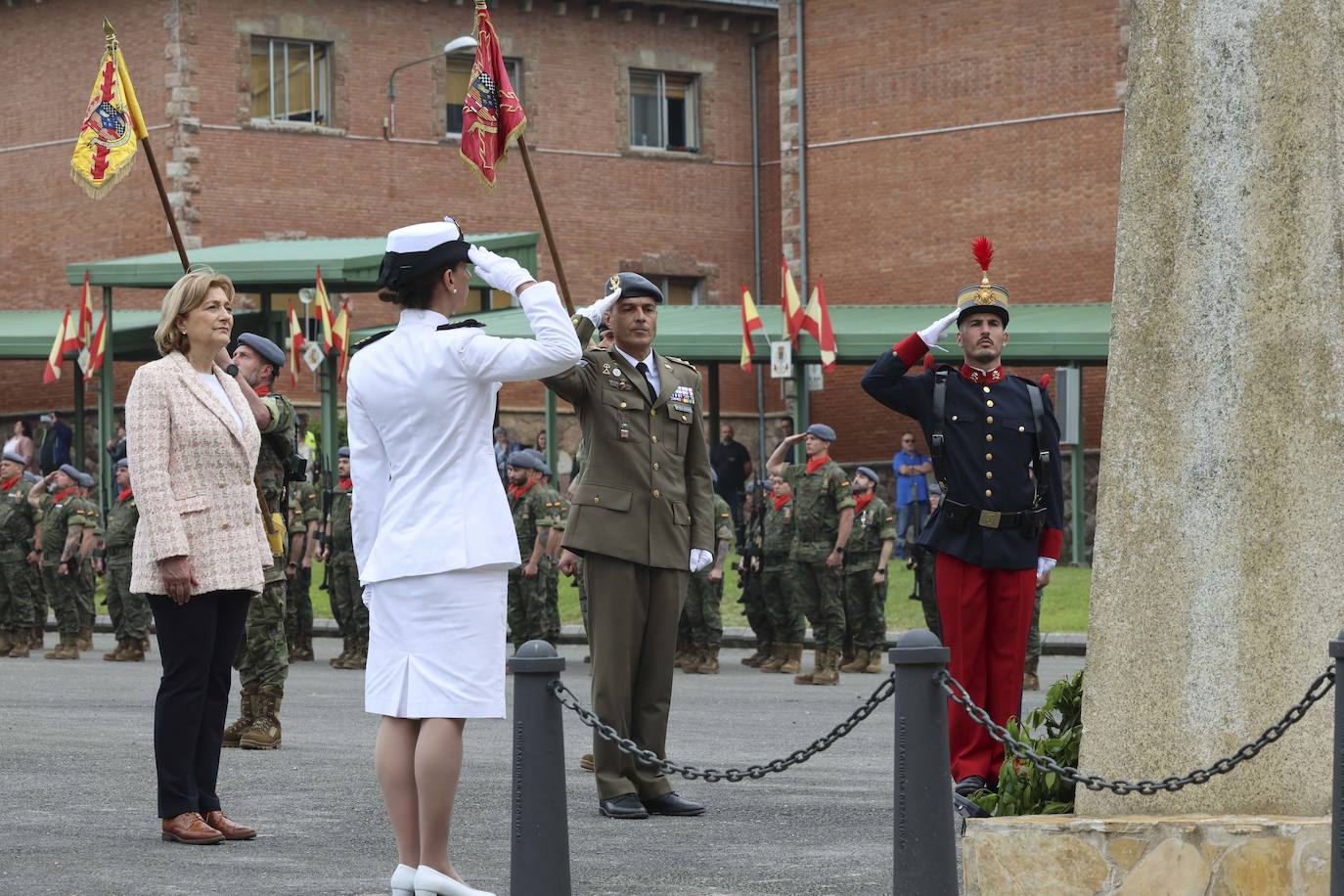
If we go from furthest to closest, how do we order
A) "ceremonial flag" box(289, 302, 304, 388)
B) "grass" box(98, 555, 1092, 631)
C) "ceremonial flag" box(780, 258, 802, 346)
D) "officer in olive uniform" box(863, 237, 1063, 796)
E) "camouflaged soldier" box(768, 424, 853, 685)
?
"ceremonial flag" box(289, 302, 304, 388) → "ceremonial flag" box(780, 258, 802, 346) → "grass" box(98, 555, 1092, 631) → "camouflaged soldier" box(768, 424, 853, 685) → "officer in olive uniform" box(863, 237, 1063, 796)

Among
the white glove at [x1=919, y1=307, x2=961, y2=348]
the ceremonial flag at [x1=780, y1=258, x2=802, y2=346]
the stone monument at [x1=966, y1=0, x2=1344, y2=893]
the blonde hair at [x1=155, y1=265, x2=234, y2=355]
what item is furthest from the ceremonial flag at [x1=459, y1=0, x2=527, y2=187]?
the ceremonial flag at [x1=780, y1=258, x2=802, y2=346]

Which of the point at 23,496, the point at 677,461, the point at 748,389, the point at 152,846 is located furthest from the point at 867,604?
the point at 748,389

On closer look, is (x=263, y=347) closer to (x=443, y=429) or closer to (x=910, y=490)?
(x=443, y=429)

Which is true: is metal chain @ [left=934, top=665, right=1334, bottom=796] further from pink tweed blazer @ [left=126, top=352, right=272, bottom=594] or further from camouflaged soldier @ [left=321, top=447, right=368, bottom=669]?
camouflaged soldier @ [left=321, top=447, right=368, bottom=669]

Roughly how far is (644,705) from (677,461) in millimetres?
1006

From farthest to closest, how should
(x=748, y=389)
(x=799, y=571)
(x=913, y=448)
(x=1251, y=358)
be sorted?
(x=748, y=389) < (x=913, y=448) < (x=799, y=571) < (x=1251, y=358)

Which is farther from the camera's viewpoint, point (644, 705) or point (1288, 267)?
point (644, 705)

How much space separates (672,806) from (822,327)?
19196mm

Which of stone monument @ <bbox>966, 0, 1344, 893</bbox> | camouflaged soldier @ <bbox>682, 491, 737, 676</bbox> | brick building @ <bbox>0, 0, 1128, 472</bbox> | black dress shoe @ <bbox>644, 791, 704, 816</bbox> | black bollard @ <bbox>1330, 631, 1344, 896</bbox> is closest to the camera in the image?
black bollard @ <bbox>1330, 631, 1344, 896</bbox>

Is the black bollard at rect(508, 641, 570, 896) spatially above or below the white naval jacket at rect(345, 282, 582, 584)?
below

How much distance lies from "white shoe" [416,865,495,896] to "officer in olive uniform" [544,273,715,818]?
90.4 inches

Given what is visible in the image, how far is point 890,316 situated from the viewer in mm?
32844

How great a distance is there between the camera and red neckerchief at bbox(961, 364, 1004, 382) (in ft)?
30.4

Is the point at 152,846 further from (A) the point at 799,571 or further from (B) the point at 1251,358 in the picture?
(A) the point at 799,571
